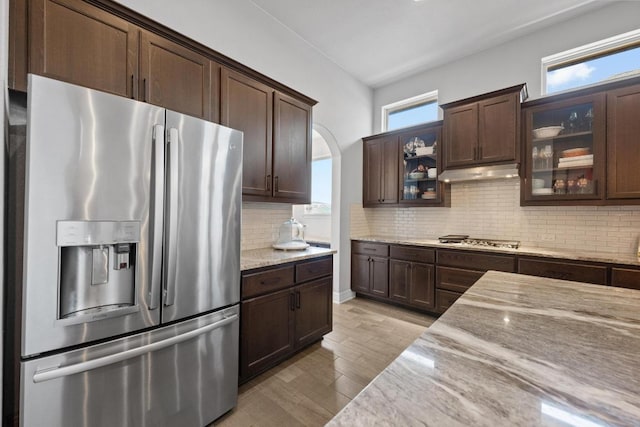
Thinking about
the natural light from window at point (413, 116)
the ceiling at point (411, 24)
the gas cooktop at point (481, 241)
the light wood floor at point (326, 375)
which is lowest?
the light wood floor at point (326, 375)

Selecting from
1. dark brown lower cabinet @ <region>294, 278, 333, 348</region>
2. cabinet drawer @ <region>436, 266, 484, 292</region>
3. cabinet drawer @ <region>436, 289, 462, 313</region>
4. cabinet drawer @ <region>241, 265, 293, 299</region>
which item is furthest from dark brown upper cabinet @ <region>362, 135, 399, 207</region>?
cabinet drawer @ <region>241, 265, 293, 299</region>

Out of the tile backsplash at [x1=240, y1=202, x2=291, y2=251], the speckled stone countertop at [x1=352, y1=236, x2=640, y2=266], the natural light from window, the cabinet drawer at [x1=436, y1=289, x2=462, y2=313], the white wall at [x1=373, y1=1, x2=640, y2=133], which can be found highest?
the white wall at [x1=373, y1=1, x2=640, y2=133]

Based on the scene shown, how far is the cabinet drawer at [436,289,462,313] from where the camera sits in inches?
124

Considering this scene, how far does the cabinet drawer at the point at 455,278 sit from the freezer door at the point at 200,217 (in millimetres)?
2473

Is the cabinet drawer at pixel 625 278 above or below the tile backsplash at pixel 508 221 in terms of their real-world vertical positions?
below

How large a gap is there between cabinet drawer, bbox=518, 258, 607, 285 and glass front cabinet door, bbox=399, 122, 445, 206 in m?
1.20

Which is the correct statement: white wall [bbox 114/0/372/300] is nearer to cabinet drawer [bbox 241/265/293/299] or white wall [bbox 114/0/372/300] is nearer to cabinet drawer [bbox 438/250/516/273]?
cabinet drawer [bbox 438/250/516/273]

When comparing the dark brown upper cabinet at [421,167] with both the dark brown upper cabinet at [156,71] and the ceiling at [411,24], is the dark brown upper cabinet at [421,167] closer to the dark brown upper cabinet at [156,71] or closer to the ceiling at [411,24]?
the ceiling at [411,24]

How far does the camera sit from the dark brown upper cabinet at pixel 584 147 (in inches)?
95.7

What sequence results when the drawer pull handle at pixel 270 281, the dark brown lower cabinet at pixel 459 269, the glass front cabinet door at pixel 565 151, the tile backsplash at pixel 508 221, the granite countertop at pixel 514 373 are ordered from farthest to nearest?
the dark brown lower cabinet at pixel 459 269 → the tile backsplash at pixel 508 221 → the glass front cabinet door at pixel 565 151 → the drawer pull handle at pixel 270 281 → the granite countertop at pixel 514 373

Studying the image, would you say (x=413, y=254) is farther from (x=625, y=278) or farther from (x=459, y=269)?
(x=625, y=278)

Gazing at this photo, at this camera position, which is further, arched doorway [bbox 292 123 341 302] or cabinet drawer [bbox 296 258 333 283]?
arched doorway [bbox 292 123 341 302]

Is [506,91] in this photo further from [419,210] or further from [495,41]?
[419,210]

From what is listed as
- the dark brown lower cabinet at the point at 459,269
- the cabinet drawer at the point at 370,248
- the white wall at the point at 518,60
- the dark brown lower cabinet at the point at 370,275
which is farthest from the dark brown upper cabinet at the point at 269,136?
the white wall at the point at 518,60
